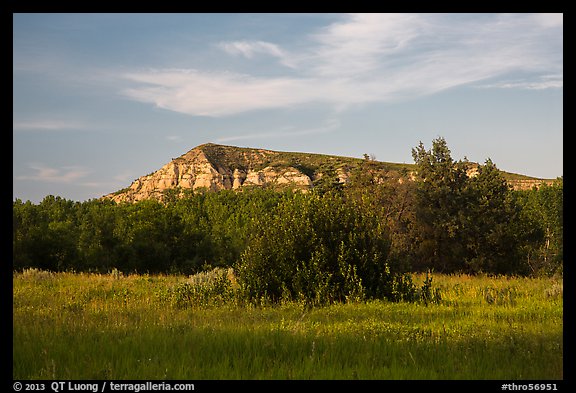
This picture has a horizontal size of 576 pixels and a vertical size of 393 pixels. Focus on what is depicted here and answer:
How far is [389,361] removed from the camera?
644 centimetres

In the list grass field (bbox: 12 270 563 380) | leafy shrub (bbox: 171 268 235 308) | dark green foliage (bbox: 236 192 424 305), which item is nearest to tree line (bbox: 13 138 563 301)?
dark green foliage (bbox: 236 192 424 305)

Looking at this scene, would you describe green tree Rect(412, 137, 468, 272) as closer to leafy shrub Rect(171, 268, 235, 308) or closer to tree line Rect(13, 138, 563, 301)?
tree line Rect(13, 138, 563, 301)

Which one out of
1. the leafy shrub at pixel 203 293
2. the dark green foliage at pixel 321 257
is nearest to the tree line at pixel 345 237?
the dark green foliage at pixel 321 257

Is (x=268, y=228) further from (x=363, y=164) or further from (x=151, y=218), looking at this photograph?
(x=151, y=218)

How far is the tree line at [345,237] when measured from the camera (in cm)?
1442

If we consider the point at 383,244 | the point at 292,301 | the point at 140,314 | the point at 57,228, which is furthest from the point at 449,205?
the point at 57,228

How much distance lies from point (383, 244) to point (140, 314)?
8114 millimetres

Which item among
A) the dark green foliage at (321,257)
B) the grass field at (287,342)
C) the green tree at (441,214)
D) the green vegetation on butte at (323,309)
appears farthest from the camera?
the green tree at (441,214)

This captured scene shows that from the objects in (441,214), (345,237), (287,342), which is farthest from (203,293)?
(441,214)

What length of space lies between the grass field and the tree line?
6.83 ft

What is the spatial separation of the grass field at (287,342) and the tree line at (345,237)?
2082 mm

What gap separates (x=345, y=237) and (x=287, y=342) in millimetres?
8002

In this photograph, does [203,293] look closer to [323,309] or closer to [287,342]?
[323,309]

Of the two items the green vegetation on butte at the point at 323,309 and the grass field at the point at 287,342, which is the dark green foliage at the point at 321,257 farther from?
the grass field at the point at 287,342
